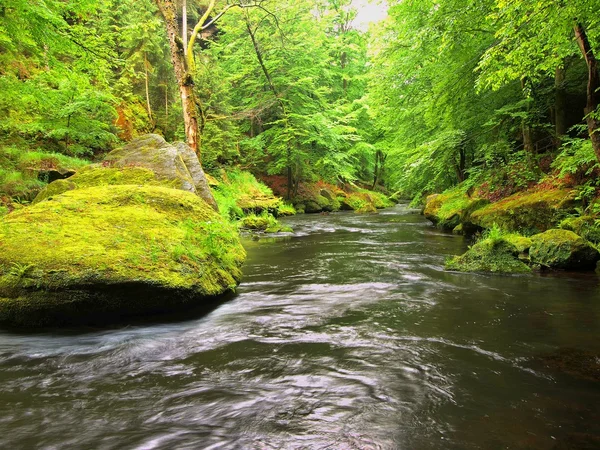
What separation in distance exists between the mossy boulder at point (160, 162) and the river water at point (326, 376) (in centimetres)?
342

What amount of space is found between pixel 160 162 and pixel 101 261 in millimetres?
4215

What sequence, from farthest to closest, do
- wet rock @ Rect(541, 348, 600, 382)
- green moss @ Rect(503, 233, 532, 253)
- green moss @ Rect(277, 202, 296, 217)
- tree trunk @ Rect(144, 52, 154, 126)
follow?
green moss @ Rect(277, 202, 296, 217) → tree trunk @ Rect(144, 52, 154, 126) → green moss @ Rect(503, 233, 532, 253) → wet rock @ Rect(541, 348, 600, 382)

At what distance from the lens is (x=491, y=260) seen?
6.57m

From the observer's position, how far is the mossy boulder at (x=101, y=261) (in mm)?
3625

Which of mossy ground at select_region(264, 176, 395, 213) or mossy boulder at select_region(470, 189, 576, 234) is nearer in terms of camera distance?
mossy boulder at select_region(470, 189, 576, 234)

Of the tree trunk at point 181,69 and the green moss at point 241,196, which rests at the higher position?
the tree trunk at point 181,69

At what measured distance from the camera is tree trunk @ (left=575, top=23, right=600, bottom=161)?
620 cm

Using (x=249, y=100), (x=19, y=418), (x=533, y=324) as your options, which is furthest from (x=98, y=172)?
(x=249, y=100)

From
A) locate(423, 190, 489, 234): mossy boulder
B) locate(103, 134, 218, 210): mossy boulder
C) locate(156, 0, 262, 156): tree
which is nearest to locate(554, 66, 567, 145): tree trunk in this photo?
locate(423, 190, 489, 234): mossy boulder

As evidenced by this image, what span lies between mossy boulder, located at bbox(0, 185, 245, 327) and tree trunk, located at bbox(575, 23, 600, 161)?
6.82 m

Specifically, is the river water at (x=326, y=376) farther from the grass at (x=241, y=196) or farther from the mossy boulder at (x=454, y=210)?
the grass at (x=241, y=196)

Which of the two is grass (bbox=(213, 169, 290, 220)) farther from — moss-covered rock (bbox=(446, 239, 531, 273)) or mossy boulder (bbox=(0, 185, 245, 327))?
moss-covered rock (bbox=(446, 239, 531, 273))

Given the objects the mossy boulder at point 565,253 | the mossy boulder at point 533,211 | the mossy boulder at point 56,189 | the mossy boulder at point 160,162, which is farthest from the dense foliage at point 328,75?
the mossy boulder at point 56,189

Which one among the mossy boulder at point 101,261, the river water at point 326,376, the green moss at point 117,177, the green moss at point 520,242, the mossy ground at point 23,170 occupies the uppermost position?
the mossy ground at point 23,170
